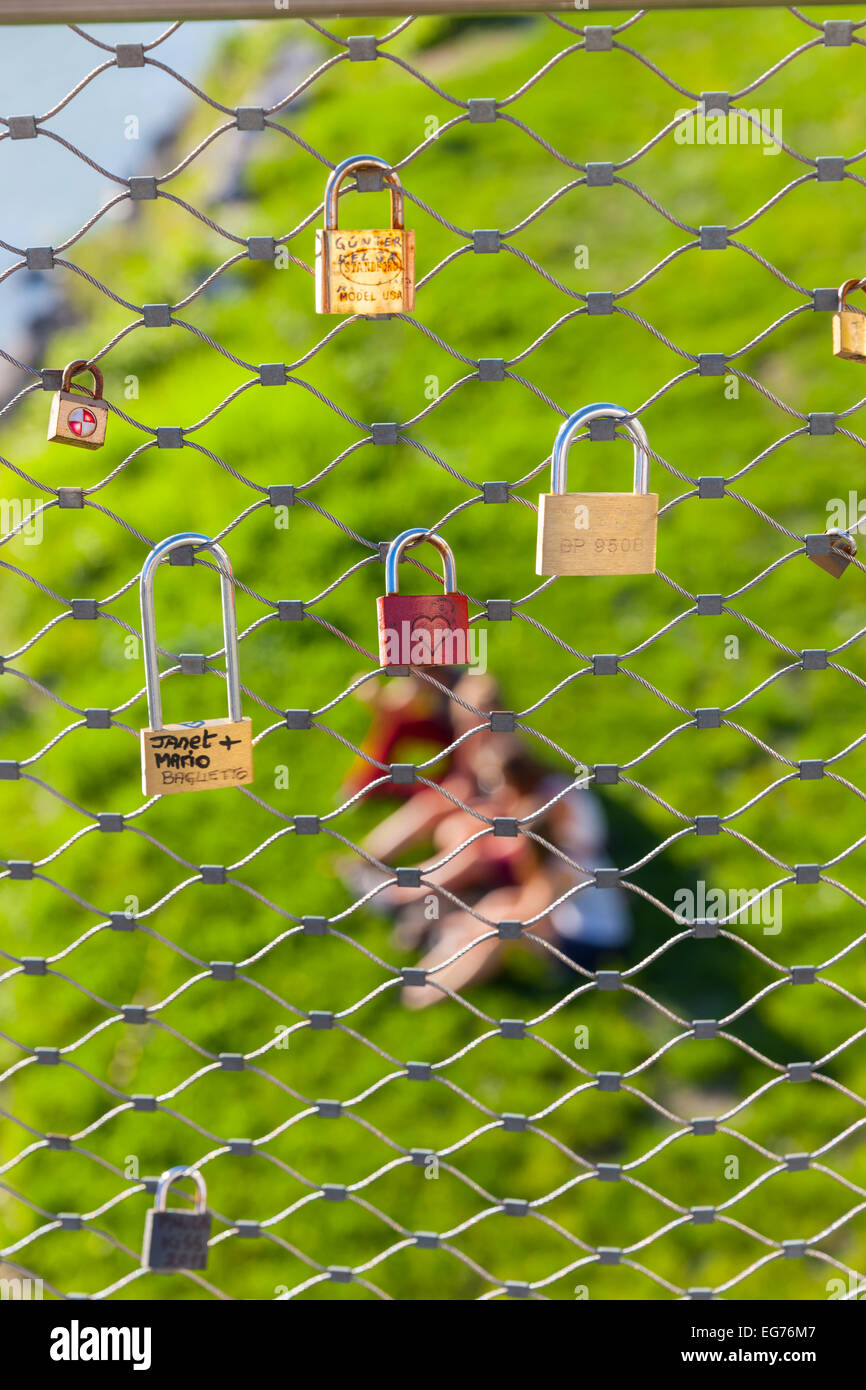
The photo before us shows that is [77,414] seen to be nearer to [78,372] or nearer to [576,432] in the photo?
[78,372]

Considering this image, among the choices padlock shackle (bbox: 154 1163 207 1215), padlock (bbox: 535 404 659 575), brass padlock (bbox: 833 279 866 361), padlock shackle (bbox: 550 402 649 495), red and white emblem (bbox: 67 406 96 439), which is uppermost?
brass padlock (bbox: 833 279 866 361)

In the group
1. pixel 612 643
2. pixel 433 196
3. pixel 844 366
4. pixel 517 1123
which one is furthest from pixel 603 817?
pixel 433 196

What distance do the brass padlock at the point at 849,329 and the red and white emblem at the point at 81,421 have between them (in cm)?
85

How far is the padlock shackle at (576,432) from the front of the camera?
4.35ft

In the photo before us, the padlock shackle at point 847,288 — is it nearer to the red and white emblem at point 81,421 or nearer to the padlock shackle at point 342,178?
the padlock shackle at point 342,178

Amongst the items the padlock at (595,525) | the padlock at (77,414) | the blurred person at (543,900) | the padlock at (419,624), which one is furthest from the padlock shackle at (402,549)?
the blurred person at (543,900)

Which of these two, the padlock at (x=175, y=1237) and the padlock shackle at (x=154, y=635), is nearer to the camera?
the padlock shackle at (x=154, y=635)

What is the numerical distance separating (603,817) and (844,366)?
1.49m

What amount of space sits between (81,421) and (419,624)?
47 cm

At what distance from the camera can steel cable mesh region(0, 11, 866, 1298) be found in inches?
57.9

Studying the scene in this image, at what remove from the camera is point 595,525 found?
134 cm

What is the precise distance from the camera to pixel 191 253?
402cm

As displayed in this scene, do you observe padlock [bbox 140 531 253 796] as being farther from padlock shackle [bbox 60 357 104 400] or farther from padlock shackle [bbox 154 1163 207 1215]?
padlock shackle [bbox 154 1163 207 1215]

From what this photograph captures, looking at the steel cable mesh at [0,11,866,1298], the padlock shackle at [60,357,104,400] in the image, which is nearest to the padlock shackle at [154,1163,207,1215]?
the steel cable mesh at [0,11,866,1298]
